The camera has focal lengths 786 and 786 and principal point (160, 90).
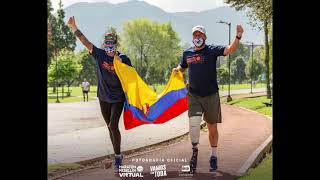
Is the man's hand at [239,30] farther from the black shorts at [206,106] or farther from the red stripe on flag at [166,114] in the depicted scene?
the red stripe on flag at [166,114]

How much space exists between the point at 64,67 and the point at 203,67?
227cm

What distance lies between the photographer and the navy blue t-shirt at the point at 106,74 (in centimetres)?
1157

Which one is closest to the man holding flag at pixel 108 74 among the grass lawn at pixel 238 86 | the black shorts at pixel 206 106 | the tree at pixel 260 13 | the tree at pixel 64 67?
the tree at pixel 64 67

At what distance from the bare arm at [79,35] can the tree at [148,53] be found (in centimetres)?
48

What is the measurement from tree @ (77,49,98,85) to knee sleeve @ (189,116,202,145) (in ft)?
5.04

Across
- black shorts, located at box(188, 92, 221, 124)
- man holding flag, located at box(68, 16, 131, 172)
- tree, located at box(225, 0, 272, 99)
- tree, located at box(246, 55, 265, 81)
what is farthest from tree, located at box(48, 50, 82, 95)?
tree, located at box(246, 55, 265, 81)

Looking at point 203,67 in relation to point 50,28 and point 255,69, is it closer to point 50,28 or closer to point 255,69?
point 255,69

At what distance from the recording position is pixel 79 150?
12.1 meters

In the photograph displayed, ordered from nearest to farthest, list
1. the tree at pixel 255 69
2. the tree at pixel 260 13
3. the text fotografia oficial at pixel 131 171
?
the text fotografia oficial at pixel 131 171, the tree at pixel 260 13, the tree at pixel 255 69

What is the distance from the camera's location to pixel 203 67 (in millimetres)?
11430

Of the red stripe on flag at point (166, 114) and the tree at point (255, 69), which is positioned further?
the tree at point (255, 69)

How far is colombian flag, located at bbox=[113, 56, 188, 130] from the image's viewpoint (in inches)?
458

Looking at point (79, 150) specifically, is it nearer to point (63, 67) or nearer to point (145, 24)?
point (63, 67)
